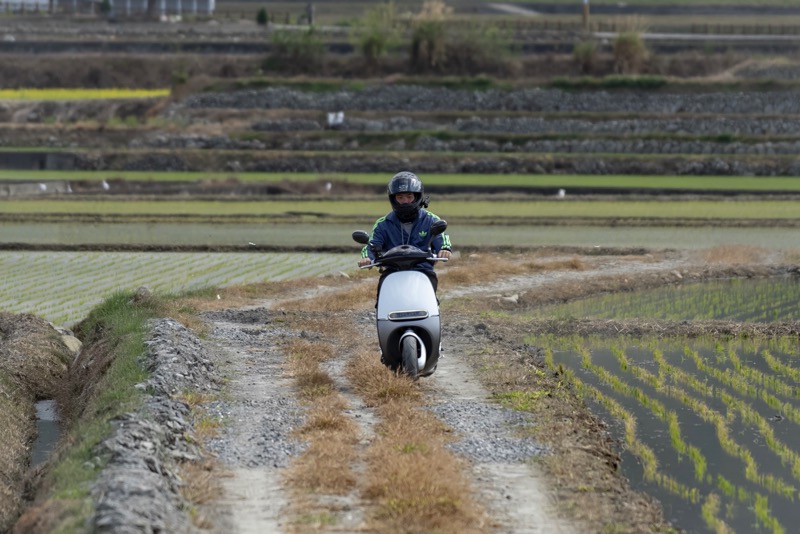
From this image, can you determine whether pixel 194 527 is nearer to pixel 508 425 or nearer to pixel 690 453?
pixel 508 425

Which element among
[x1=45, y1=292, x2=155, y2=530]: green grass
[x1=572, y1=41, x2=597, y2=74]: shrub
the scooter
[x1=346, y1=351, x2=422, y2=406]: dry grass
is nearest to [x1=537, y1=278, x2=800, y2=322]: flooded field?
[x1=45, y1=292, x2=155, y2=530]: green grass

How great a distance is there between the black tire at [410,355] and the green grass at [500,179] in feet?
90.7

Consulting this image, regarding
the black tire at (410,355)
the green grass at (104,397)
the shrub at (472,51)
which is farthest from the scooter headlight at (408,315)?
the shrub at (472,51)

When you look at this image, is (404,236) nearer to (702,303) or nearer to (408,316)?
(408,316)

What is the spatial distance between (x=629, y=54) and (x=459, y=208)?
97.2 ft

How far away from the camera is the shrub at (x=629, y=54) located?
196 ft

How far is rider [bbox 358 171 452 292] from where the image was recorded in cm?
1062

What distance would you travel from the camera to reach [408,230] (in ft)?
35.4

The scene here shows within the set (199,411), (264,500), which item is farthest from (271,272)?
(264,500)

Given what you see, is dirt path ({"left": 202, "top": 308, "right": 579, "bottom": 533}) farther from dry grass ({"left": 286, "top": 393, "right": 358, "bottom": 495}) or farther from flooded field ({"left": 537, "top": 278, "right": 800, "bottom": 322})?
flooded field ({"left": 537, "top": 278, "right": 800, "bottom": 322})

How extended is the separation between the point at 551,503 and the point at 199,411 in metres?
3.12

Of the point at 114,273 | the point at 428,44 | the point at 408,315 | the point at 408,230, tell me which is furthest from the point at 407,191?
the point at 428,44

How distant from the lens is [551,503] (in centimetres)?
722

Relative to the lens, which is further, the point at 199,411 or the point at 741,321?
the point at 741,321
